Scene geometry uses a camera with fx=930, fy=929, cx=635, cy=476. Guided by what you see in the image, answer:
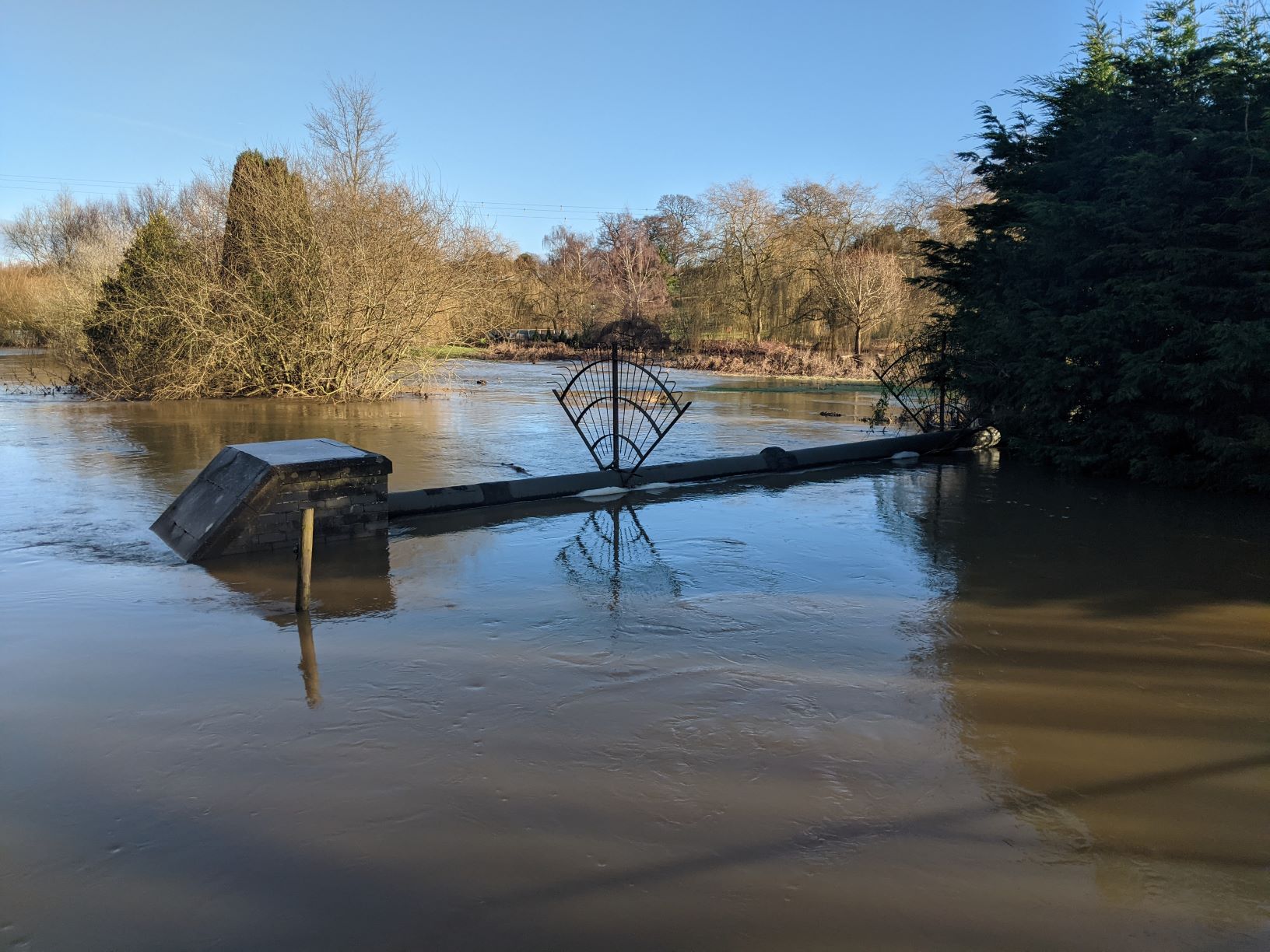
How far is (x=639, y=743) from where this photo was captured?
392 cm

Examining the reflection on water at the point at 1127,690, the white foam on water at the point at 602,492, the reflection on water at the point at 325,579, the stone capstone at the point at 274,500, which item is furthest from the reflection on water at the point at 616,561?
the reflection on water at the point at 1127,690

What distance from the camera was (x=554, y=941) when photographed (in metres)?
2.69

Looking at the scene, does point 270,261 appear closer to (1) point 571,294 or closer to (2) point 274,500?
(2) point 274,500

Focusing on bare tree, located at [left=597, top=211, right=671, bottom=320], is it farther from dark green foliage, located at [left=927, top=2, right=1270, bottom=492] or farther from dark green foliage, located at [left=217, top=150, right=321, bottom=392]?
dark green foliage, located at [left=927, top=2, right=1270, bottom=492]

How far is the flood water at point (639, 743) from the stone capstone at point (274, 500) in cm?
28

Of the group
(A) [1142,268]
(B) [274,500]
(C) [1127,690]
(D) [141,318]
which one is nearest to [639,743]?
(C) [1127,690]

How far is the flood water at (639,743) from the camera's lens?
2.83m

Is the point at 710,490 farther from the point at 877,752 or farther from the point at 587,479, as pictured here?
the point at 877,752

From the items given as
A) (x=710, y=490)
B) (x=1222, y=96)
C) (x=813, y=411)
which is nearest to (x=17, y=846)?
(x=710, y=490)

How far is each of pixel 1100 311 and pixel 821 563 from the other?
568 centimetres

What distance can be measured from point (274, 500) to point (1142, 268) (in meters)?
9.45

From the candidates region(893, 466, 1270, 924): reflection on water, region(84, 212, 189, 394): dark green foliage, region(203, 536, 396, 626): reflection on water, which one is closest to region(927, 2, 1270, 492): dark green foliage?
region(893, 466, 1270, 924): reflection on water

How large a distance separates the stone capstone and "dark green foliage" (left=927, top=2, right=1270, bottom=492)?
8.05 m

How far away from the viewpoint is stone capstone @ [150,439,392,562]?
22.8 feet
